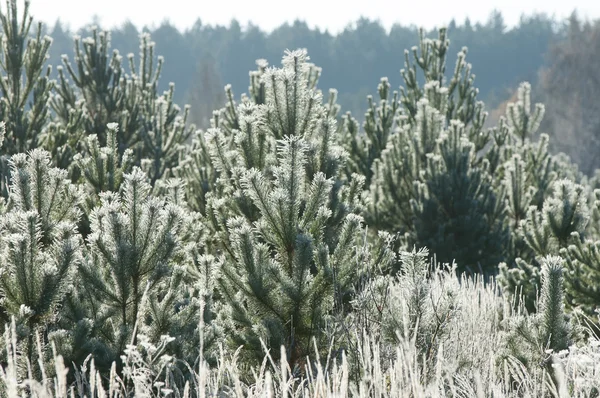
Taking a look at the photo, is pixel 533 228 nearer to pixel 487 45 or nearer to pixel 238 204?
pixel 238 204

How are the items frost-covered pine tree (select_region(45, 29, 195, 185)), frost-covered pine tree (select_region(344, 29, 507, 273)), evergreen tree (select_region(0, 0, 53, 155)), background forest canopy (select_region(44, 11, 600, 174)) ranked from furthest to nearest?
background forest canopy (select_region(44, 11, 600, 174))
frost-covered pine tree (select_region(45, 29, 195, 185))
frost-covered pine tree (select_region(344, 29, 507, 273))
evergreen tree (select_region(0, 0, 53, 155))

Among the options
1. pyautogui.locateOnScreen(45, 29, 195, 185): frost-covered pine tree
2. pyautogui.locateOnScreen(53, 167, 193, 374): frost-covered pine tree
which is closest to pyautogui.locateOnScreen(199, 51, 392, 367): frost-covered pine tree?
pyautogui.locateOnScreen(53, 167, 193, 374): frost-covered pine tree

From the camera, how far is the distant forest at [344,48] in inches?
3317

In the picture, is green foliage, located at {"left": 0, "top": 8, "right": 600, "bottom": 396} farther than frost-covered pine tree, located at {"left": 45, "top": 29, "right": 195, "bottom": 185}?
No

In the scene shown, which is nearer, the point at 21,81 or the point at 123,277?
the point at 123,277

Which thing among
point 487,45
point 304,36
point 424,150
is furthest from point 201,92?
point 424,150

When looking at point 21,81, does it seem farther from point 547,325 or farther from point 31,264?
point 547,325

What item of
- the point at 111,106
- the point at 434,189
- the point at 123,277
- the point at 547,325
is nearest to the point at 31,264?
the point at 123,277

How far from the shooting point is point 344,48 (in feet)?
285

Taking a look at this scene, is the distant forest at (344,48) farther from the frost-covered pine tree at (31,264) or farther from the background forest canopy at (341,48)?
the frost-covered pine tree at (31,264)

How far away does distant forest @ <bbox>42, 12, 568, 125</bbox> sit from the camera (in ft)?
276

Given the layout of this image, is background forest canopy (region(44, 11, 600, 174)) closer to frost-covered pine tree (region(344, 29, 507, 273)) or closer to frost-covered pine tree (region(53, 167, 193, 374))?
frost-covered pine tree (region(344, 29, 507, 273))

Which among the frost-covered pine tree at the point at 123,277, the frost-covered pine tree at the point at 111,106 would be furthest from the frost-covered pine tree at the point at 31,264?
the frost-covered pine tree at the point at 111,106

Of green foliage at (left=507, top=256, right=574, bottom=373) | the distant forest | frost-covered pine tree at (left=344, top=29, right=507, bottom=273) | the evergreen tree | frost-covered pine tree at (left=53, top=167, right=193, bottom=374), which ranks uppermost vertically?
the distant forest
